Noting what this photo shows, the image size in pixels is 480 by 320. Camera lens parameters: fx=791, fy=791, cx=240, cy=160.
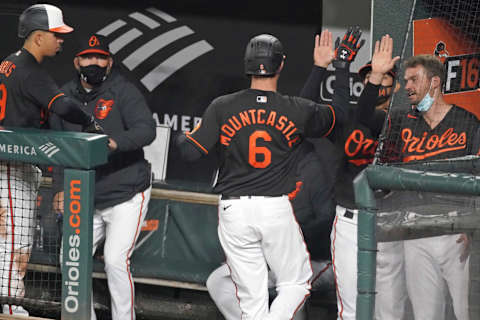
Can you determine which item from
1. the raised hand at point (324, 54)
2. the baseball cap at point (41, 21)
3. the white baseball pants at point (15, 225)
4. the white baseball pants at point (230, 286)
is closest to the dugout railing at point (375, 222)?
the raised hand at point (324, 54)

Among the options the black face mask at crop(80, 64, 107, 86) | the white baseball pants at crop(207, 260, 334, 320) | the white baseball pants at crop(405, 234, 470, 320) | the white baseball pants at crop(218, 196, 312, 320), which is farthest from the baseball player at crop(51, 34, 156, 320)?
the white baseball pants at crop(405, 234, 470, 320)

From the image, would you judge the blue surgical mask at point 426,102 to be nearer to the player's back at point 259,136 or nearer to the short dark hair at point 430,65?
the short dark hair at point 430,65

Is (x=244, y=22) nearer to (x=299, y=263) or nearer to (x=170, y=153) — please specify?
(x=170, y=153)

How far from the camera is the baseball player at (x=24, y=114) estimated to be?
3.83 m

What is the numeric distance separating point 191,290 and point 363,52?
5.84 ft

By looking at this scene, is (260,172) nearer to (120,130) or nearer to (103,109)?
(120,130)

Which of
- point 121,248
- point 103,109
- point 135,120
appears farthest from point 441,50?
point 121,248

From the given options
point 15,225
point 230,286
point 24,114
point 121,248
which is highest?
point 24,114

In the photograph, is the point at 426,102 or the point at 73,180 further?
the point at 426,102

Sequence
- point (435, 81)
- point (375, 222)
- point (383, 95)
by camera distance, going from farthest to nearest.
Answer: point (383, 95) → point (435, 81) → point (375, 222)

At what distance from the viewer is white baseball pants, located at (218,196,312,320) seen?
3600 millimetres

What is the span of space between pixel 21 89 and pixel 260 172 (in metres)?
1.26

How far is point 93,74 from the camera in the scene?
414 centimetres

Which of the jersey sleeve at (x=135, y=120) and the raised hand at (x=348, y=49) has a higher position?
the raised hand at (x=348, y=49)
